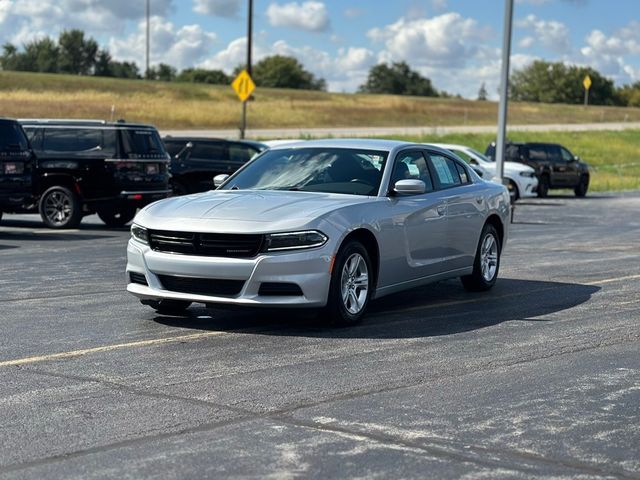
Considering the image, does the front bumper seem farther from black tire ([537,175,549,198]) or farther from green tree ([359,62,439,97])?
green tree ([359,62,439,97])

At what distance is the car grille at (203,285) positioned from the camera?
9.18m

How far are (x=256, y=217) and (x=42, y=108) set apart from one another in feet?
178

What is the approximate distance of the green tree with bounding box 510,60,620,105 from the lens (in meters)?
→ 142

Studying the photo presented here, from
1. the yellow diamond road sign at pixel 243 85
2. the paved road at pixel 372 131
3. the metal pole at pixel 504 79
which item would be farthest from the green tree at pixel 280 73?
the metal pole at pixel 504 79

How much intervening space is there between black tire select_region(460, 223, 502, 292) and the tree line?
122 meters

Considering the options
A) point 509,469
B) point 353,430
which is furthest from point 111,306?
point 509,469

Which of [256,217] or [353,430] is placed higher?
[256,217]

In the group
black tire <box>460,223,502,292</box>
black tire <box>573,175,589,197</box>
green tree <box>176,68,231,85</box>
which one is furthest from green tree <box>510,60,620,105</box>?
black tire <box>460,223,502,292</box>

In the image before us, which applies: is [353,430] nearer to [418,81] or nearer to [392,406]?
[392,406]

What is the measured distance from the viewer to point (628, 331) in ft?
32.7

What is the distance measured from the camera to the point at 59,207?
2061 centimetres

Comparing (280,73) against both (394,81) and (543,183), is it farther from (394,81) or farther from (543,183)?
(543,183)

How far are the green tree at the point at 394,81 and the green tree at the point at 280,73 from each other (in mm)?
7830

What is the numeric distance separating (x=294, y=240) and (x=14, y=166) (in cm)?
1055
